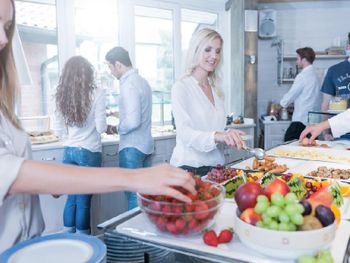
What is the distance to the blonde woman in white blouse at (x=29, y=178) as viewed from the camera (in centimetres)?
84

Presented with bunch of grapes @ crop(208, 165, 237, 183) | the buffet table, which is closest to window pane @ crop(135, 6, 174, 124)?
bunch of grapes @ crop(208, 165, 237, 183)

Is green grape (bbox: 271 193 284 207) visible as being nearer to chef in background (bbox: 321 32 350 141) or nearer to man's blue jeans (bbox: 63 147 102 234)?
man's blue jeans (bbox: 63 147 102 234)

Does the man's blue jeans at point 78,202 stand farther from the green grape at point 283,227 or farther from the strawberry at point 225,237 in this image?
the green grape at point 283,227

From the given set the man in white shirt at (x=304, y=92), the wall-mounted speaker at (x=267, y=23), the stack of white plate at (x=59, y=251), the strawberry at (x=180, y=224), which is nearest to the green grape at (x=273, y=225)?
the strawberry at (x=180, y=224)

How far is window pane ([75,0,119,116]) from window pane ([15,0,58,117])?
0.88 ft

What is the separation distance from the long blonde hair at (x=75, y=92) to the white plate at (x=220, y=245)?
1873 mm

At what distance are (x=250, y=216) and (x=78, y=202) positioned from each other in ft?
7.58

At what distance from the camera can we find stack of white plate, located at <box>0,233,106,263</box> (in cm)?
90

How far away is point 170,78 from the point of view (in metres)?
4.76

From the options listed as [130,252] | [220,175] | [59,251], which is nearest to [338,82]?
[220,175]

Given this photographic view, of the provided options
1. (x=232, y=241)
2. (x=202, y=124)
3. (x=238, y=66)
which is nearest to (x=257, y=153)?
(x=202, y=124)

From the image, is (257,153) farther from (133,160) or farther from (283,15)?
(283,15)

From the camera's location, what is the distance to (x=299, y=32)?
18.3ft

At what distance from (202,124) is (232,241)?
1.18m
